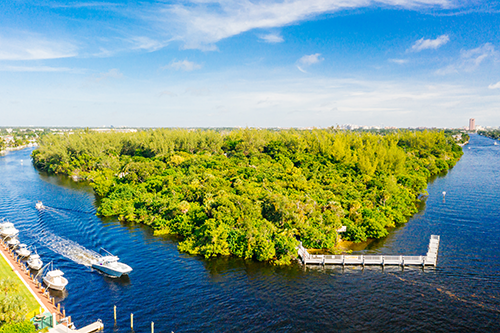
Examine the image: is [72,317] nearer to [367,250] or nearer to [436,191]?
[367,250]

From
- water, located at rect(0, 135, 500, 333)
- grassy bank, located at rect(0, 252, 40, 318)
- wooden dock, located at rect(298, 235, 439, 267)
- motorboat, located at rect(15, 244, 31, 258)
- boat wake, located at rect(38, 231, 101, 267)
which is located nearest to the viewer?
grassy bank, located at rect(0, 252, 40, 318)

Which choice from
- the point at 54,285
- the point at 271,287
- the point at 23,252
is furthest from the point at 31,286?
the point at 271,287

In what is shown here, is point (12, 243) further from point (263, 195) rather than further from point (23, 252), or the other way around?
point (263, 195)

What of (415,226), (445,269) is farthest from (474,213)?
(445,269)

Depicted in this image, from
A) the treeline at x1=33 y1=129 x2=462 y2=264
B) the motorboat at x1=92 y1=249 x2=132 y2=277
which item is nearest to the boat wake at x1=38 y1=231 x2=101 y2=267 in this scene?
the motorboat at x1=92 y1=249 x2=132 y2=277

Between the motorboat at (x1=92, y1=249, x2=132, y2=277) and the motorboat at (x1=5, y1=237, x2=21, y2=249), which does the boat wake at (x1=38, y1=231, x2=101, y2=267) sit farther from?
the motorboat at (x1=5, y1=237, x2=21, y2=249)

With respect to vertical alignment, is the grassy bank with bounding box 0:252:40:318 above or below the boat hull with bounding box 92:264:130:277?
above
